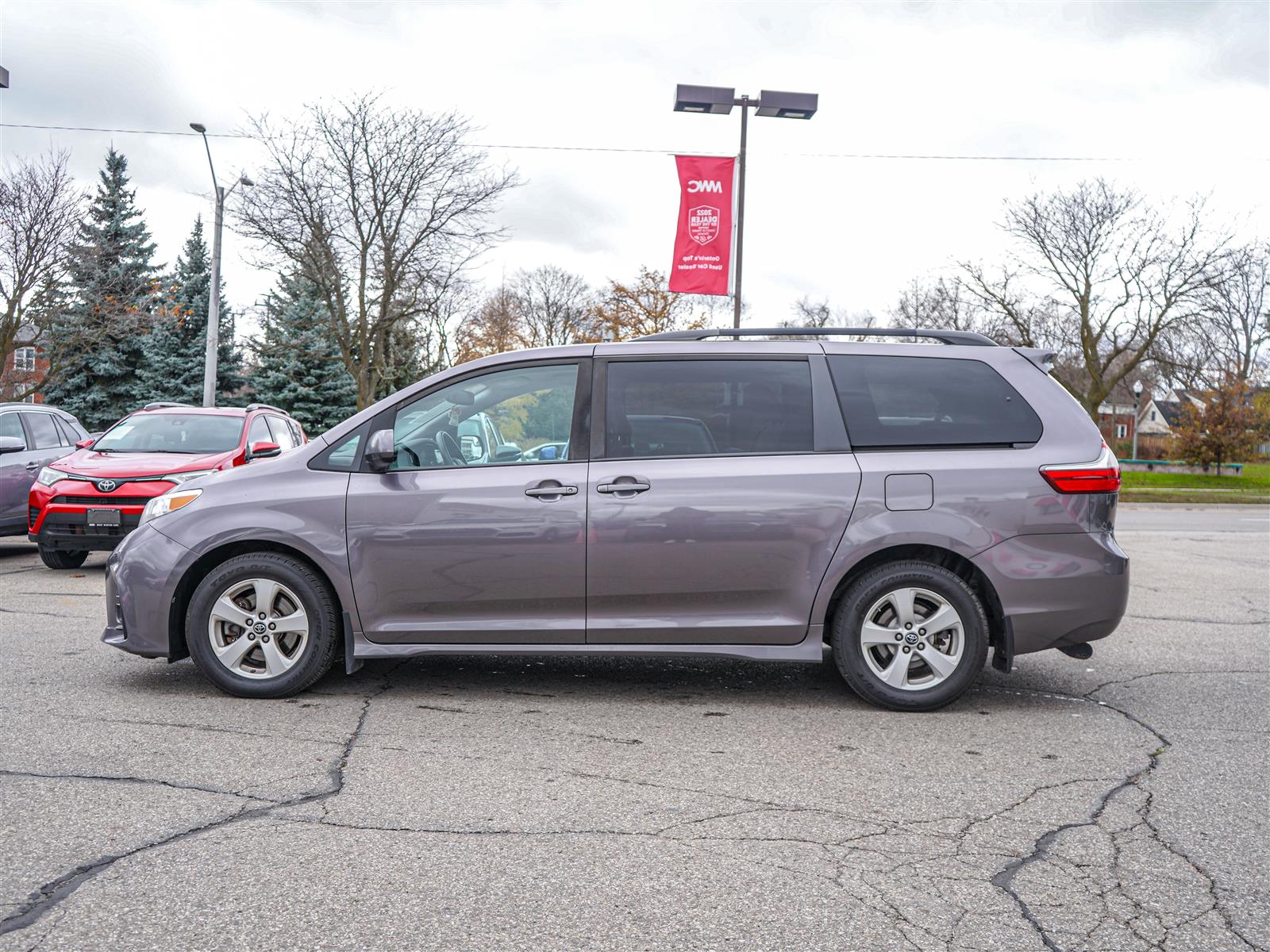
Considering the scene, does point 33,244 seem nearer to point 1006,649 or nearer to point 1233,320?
point 1006,649

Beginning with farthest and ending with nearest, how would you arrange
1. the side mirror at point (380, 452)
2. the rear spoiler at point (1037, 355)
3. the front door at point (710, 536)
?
the rear spoiler at point (1037, 355) → the side mirror at point (380, 452) → the front door at point (710, 536)

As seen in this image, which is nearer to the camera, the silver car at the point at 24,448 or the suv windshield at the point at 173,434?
the silver car at the point at 24,448

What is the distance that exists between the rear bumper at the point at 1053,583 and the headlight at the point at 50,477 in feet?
28.3

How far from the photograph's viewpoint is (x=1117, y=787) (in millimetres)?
4340

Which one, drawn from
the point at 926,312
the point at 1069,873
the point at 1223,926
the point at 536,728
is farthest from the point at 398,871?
the point at 926,312

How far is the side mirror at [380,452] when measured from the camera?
546 centimetres

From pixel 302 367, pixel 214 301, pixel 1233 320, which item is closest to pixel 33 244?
pixel 214 301

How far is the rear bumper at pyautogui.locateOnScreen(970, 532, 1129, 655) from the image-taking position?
17.6 feet

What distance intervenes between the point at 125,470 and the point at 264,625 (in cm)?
574

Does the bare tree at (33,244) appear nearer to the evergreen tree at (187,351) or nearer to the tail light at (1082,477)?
the evergreen tree at (187,351)

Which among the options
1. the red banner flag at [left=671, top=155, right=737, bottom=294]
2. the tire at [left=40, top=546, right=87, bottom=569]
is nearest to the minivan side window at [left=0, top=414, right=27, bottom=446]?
the tire at [left=40, top=546, right=87, bottom=569]

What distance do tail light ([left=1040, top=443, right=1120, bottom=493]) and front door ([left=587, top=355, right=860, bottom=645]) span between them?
3.13ft

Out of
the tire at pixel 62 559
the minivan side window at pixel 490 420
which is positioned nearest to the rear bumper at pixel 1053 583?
the minivan side window at pixel 490 420

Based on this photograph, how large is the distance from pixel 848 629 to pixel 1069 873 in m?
2.02
